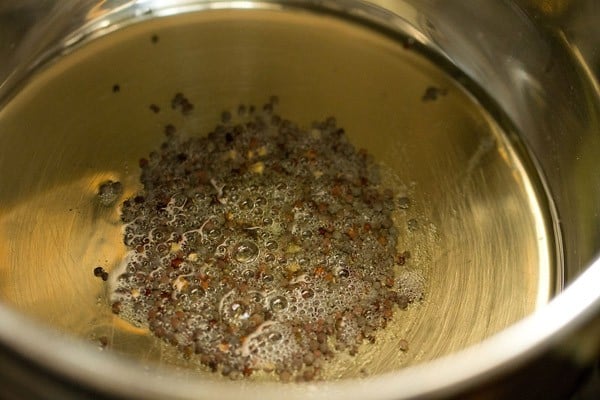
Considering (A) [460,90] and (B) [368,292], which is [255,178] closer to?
(B) [368,292]

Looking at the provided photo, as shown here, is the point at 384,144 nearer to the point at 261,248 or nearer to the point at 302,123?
the point at 302,123

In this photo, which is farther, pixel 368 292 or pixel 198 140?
pixel 198 140

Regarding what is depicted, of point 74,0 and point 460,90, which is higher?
point 460,90

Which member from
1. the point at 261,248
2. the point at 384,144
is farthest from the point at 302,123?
the point at 261,248

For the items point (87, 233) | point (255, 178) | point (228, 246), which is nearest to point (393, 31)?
point (255, 178)

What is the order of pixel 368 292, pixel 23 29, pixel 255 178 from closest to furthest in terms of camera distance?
1. pixel 368 292
2. pixel 255 178
3. pixel 23 29

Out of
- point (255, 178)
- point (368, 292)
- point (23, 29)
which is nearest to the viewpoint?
point (368, 292)
